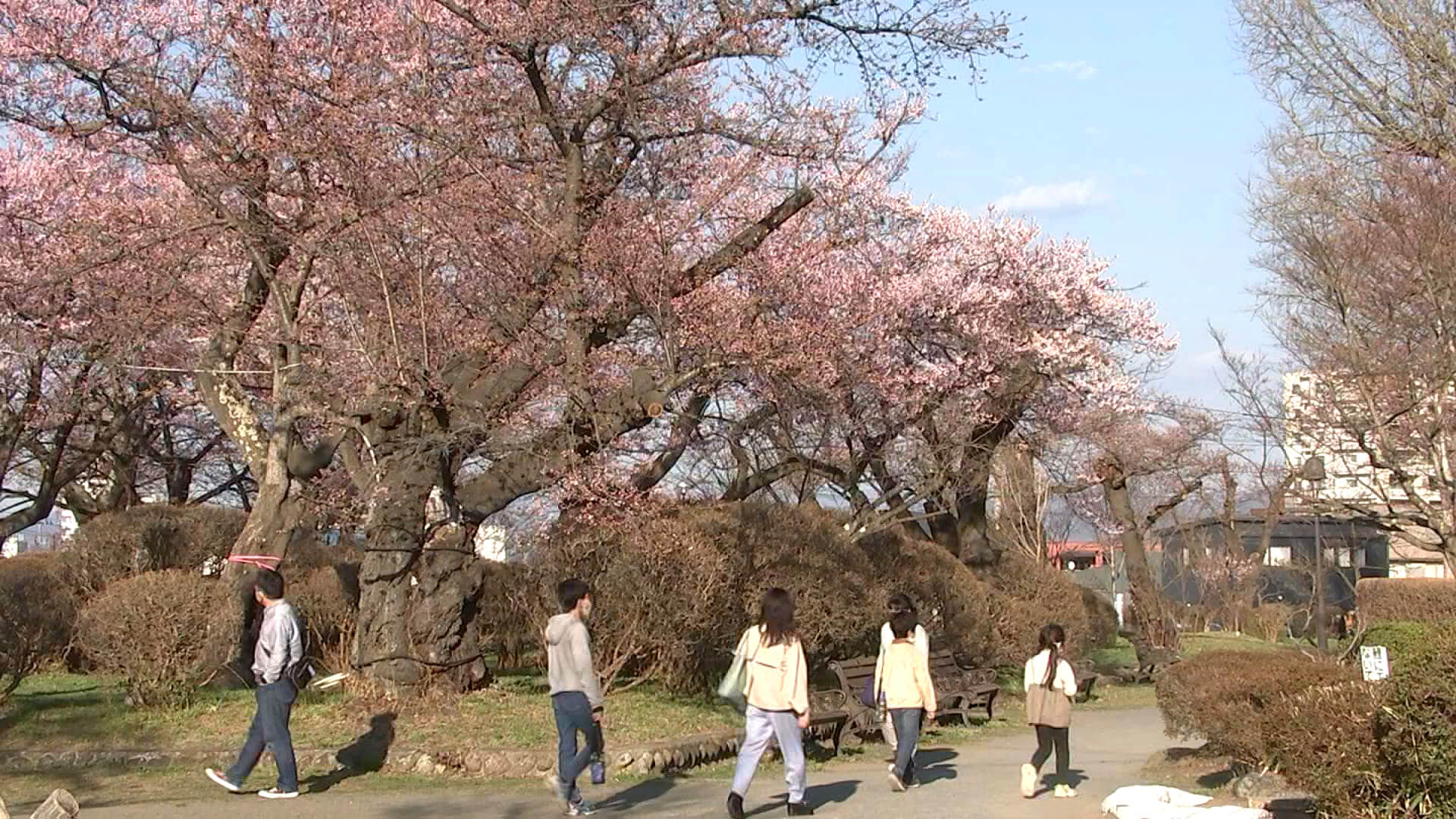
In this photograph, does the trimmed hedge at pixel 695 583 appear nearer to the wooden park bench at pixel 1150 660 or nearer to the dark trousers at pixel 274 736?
the dark trousers at pixel 274 736

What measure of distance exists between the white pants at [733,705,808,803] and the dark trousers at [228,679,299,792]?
10.4 ft

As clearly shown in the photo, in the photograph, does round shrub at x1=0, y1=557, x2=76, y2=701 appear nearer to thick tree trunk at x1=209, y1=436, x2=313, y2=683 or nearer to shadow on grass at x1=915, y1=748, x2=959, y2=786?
thick tree trunk at x1=209, y1=436, x2=313, y2=683

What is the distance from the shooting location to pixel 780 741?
9.76 meters

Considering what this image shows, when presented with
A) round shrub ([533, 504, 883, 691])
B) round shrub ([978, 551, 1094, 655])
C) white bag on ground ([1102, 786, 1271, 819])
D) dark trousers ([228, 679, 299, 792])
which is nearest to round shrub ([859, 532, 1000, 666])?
round shrub ([978, 551, 1094, 655])

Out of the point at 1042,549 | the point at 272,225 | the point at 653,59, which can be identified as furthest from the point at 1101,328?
the point at 272,225

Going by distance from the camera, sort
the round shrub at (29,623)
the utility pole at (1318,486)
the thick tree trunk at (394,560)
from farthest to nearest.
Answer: the utility pole at (1318,486), the round shrub at (29,623), the thick tree trunk at (394,560)

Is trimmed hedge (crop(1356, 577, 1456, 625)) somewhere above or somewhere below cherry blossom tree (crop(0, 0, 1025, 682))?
below

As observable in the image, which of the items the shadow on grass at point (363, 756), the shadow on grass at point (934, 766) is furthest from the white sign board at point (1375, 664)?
the shadow on grass at point (363, 756)

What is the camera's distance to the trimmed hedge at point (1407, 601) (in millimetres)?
21891

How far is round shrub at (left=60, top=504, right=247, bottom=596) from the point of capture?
59.4 feet

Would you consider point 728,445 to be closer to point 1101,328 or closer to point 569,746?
point 1101,328

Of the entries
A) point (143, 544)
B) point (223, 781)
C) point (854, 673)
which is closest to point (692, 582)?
point (854, 673)

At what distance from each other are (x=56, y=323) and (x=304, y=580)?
4.53 meters

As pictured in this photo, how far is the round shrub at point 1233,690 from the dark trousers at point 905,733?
2.12m
